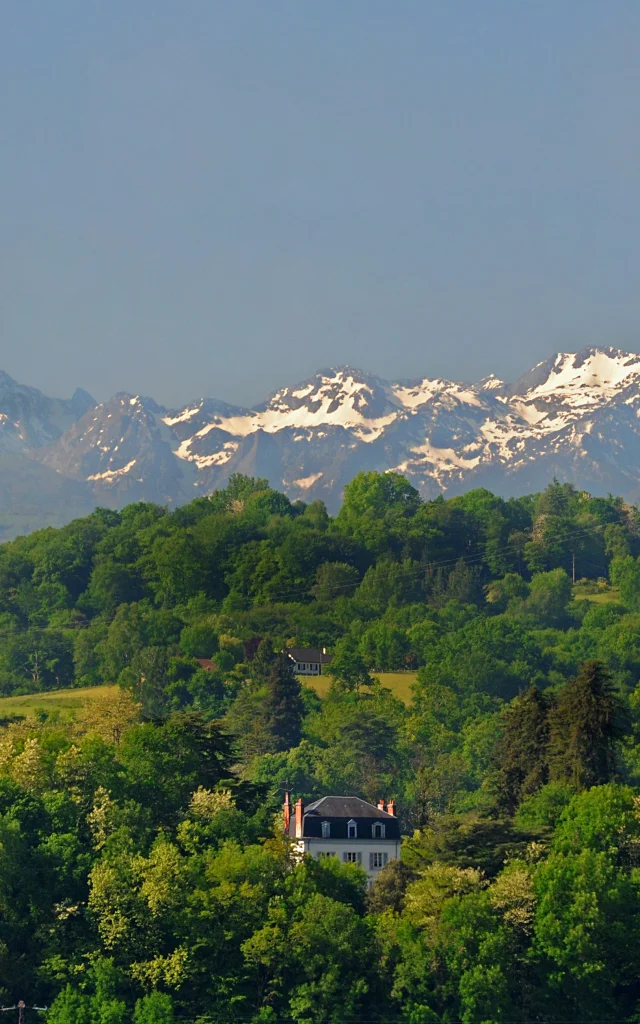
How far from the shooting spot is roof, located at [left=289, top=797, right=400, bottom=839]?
9138 centimetres

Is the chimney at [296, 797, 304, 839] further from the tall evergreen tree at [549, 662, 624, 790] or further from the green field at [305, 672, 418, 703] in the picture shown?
the green field at [305, 672, 418, 703]

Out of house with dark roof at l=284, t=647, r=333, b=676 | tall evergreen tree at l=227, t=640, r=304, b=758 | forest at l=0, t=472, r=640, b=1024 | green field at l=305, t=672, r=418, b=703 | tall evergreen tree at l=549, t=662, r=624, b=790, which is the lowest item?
forest at l=0, t=472, r=640, b=1024

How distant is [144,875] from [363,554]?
11511 cm

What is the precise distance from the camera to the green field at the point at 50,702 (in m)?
138

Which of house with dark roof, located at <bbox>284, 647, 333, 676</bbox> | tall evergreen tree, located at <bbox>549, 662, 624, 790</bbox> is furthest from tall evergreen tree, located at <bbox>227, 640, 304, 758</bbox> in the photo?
tall evergreen tree, located at <bbox>549, 662, 624, 790</bbox>

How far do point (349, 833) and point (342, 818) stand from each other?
0.94 m

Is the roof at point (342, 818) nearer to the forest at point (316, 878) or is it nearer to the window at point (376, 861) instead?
the window at point (376, 861)

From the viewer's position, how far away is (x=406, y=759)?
126188 millimetres

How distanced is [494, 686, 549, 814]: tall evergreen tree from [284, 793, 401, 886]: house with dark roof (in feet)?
19.5

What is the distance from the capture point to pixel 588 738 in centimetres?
8219

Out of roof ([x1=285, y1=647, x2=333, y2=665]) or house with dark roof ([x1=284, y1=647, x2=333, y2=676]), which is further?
roof ([x1=285, y1=647, x2=333, y2=665])

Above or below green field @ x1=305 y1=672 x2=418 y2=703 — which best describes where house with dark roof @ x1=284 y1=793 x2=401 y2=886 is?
below

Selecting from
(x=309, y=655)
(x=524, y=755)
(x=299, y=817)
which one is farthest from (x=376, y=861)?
(x=309, y=655)

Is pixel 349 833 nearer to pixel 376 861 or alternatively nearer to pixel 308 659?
pixel 376 861
